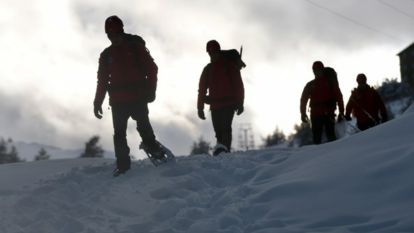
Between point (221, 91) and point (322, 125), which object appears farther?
point (322, 125)

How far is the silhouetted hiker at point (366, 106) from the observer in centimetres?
1186

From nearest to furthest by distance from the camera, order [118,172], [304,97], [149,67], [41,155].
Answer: [118,172]
[149,67]
[304,97]
[41,155]

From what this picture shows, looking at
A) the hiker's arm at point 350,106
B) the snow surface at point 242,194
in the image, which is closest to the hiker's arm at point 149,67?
the snow surface at point 242,194

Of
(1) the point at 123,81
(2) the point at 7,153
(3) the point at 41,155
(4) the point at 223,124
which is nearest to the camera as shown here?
(1) the point at 123,81

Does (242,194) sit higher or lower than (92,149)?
lower

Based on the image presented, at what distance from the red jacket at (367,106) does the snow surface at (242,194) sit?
445cm

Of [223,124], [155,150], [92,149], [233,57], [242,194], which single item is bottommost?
[242,194]

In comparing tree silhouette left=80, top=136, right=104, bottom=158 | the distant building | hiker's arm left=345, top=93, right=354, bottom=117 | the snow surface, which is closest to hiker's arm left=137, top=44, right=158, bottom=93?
the snow surface

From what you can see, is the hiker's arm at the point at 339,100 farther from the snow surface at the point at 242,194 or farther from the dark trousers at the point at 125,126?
the dark trousers at the point at 125,126

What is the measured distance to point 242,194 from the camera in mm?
6203

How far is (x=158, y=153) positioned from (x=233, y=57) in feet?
8.66

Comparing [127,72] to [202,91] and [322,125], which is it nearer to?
[202,91]

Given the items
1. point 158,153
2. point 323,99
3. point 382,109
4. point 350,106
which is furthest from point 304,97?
point 158,153

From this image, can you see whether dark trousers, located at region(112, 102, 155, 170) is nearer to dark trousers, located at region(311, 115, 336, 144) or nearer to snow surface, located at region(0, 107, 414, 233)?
snow surface, located at region(0, 107, 414, 233)
